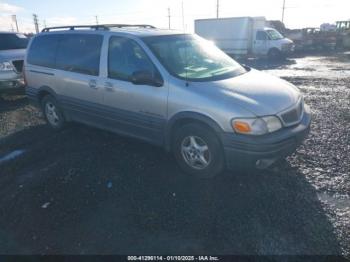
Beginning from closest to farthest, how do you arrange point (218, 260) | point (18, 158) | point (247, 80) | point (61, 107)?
1. point (218, 260)
2. point (247, 80)
3. point (18, 158)
4. point (61, 107)

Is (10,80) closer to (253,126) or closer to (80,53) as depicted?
(80,53)

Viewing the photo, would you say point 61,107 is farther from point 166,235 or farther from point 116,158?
point 166,235

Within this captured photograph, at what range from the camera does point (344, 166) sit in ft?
14.5

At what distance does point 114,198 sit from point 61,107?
2.86m

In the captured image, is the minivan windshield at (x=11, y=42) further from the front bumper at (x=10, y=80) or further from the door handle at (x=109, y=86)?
the door handle at (x=109, y=86)

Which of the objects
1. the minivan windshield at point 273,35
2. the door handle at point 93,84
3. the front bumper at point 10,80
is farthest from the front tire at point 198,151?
the minivan windshield at point 273,35

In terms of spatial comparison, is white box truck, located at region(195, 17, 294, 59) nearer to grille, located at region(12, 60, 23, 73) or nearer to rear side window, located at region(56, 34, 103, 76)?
grille, located at region(12, 60, 23, 73)

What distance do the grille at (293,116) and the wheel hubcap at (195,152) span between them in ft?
3.38

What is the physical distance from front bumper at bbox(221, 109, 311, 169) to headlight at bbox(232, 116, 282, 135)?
0.19 feet

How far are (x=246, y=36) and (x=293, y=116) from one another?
68.5 ft

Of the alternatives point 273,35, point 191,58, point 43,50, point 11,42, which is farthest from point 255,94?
point 273,35

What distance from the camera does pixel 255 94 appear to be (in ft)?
12.9

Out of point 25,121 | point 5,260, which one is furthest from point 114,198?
point 25,121

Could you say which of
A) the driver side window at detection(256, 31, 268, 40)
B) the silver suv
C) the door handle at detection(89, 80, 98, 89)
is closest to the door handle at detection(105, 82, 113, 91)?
the silver suv
